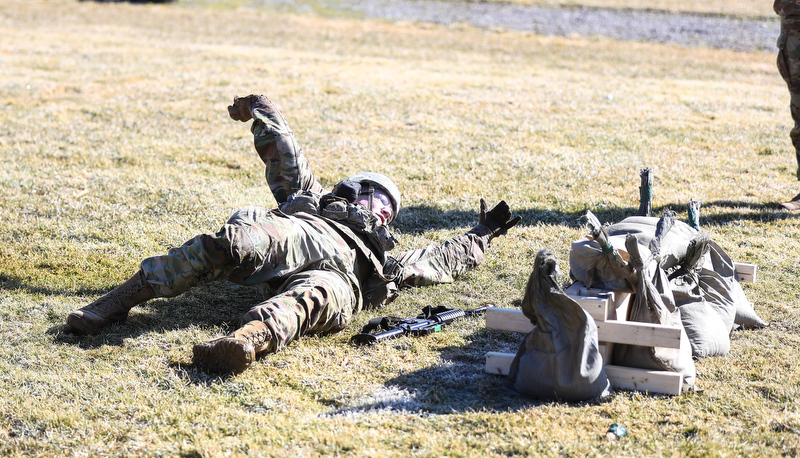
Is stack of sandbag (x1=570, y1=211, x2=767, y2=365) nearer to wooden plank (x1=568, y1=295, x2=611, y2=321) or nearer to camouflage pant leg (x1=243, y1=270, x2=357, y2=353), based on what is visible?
wooden plank (x1=568, y1=295, x2=611, y2=321)

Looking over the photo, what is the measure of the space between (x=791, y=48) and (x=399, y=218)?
5256 millimetres

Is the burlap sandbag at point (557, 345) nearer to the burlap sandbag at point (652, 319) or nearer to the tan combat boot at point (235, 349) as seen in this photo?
the burlap sandbag at point (652, 319)

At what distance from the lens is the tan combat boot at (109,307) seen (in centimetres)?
522

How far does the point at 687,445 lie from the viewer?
4.00 m

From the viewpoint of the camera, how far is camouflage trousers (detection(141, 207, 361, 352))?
5.11 m

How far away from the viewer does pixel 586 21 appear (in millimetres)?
28469

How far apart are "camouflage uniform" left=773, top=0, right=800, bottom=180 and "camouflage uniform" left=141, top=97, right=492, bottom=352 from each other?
558 cm

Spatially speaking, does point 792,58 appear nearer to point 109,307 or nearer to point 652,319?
point 652,319

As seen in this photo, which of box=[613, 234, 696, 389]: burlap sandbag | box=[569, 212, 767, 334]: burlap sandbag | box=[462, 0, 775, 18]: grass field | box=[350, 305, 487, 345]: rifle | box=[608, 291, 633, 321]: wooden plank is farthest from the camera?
box=[462, 0, 775, 18]: grass field

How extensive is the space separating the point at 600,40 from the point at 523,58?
4.88 m

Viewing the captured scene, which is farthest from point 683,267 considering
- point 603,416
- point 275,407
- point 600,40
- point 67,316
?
point 600,40

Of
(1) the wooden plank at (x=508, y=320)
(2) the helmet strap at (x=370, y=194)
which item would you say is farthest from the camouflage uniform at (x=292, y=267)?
(1) the wooden plank at (x=508, y=320)

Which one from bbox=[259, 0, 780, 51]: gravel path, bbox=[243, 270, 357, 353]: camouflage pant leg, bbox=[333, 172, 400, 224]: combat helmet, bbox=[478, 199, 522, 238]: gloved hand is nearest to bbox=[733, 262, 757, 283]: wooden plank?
bbox=[478, 199, 522, 238]: gloved hand

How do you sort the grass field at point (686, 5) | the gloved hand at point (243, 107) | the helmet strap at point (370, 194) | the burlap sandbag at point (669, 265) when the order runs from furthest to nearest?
the grass field at point (686, 5) < the gloved hand at point (243, 107) < the helmet strap at point (370, 194) < the burlap sandbag at point (669, 265)
